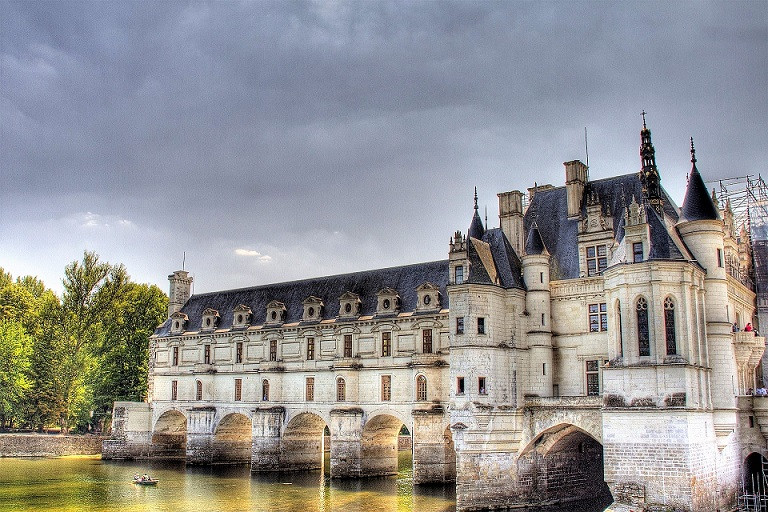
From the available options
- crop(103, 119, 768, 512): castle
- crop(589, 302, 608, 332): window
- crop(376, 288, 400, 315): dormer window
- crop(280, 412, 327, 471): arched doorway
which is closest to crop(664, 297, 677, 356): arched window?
crop(103, 119, 768, 512): castle

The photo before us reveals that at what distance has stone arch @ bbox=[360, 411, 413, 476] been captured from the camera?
4672cm

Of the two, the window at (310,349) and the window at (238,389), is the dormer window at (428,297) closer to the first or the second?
the window at (310,349)

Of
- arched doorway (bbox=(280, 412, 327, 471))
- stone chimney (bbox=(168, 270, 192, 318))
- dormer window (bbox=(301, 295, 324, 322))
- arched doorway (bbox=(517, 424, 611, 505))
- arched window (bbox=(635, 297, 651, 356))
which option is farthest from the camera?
stone chimney (bbox=(168, 270, 192, 318))

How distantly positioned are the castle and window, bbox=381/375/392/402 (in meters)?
0.07

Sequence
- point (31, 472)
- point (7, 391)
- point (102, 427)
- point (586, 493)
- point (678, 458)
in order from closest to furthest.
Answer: point (678, 458)
point (586, 493)
point (31, 472)
point (7, 391)
point (102, 427)

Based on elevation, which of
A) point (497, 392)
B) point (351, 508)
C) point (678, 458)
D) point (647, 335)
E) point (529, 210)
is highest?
point (529, 210)

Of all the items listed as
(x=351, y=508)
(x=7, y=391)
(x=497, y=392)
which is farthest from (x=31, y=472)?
(x=497, y=392)

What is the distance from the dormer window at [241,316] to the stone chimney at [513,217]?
24.7 metres

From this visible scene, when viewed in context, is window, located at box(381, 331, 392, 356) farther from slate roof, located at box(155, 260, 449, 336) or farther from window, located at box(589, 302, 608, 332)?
window, located at box(589, 302, 608, 332)

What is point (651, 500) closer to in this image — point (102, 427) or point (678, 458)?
point (678, 458)

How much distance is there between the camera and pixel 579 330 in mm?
36344

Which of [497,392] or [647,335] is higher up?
[647,335]

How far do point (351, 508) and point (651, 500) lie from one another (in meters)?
14.2

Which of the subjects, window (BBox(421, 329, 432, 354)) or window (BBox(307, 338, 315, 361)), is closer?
window (BBox(421, 329, 432, 354))
